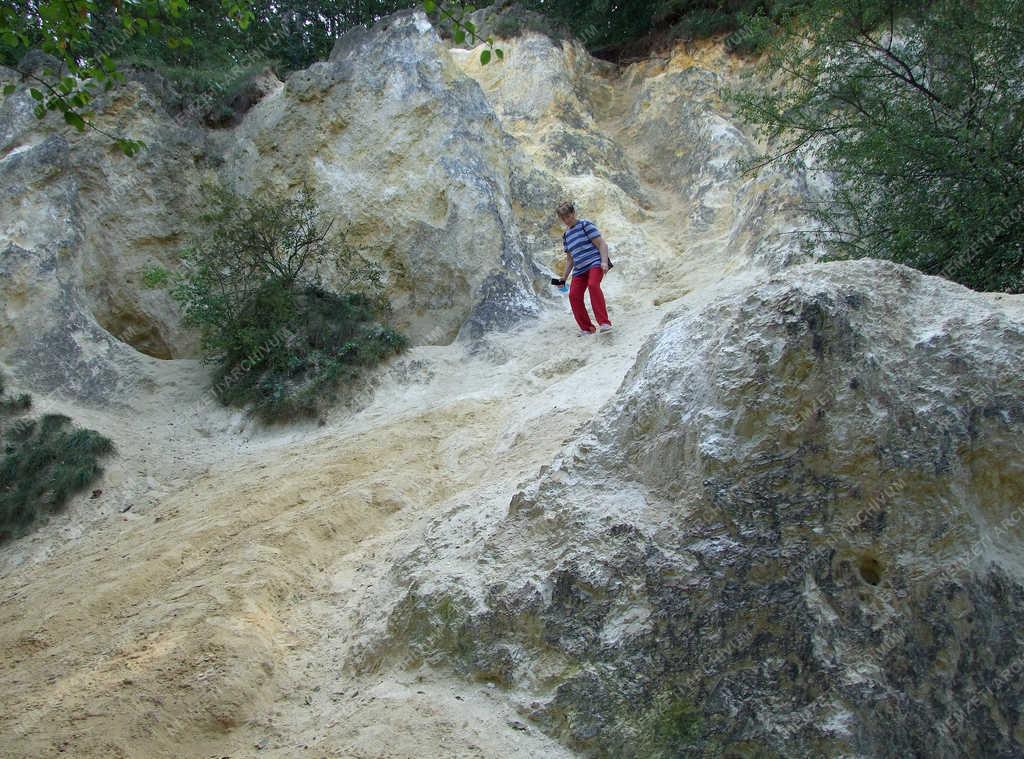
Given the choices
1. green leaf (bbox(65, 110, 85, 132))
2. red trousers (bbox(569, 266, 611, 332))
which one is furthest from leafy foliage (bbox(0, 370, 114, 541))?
red trousers (bbox(569, 266, 611, 332))

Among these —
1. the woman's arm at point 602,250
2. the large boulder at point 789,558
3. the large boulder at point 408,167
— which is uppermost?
the large boulder at point 408,167

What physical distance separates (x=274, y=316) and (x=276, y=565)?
4.23m

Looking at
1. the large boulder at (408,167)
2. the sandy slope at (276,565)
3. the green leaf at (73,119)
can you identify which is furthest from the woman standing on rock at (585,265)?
the green leaf at (73,119)

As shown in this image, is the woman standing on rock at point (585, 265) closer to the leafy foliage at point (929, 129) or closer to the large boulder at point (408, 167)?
the large boulder at point (408, 167)

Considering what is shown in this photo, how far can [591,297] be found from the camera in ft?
26.4

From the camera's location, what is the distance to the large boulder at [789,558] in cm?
321

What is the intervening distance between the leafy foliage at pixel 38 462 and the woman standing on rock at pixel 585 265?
4.94m

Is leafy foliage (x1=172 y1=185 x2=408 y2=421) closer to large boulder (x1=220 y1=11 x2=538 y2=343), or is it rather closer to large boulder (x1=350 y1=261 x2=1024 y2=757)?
large boulder (x1=220 y1=11 x2=538 y2=343)

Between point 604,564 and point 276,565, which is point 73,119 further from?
point 604,564

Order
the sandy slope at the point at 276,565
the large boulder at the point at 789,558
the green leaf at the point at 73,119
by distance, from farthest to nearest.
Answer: the green leaf at the point at 73,119 < the sandy slope at the point at 276,565 < the large boulder at the point at 789,558

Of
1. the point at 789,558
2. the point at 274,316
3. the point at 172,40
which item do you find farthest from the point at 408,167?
the point at 789,558

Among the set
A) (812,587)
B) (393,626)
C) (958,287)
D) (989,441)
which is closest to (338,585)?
(393,626)

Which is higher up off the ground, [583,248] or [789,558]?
[583,248]

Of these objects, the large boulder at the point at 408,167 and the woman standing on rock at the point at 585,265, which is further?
the large boulder at the point at 408,167
